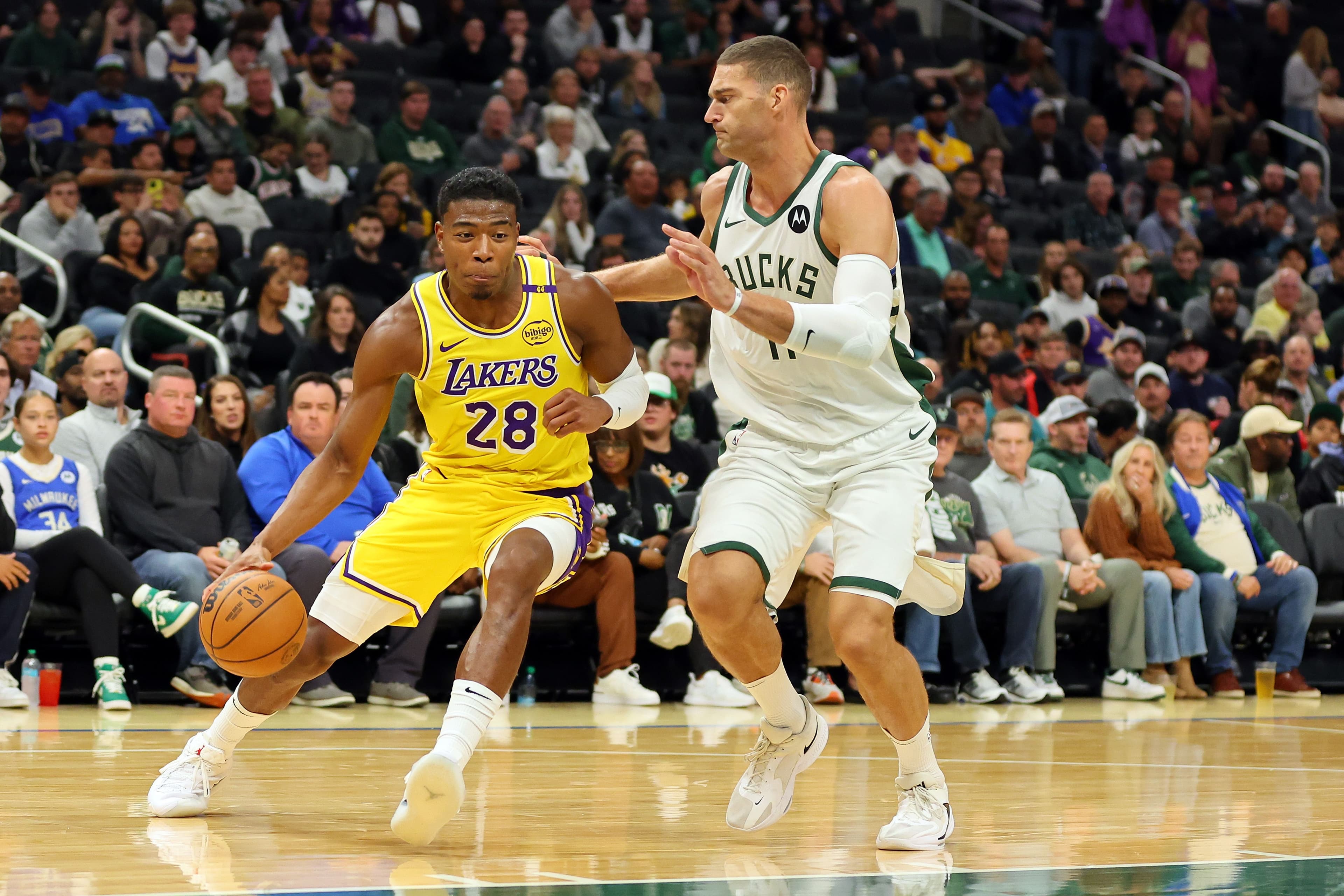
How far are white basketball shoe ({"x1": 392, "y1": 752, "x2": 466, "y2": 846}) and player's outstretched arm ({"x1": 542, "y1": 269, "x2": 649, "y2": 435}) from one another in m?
0.94

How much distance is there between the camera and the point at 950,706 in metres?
8.30

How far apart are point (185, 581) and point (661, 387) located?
Result: 2.50 metres

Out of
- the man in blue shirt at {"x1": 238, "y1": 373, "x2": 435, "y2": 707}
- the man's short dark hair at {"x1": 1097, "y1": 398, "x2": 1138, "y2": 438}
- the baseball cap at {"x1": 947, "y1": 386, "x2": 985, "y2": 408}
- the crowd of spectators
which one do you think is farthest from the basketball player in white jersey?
the man's short dark hair at {"x1": 1097, "y1": 398, "x2": 1138, "y2": 438}

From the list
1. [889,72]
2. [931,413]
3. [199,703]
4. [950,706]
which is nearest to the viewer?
[931,413]

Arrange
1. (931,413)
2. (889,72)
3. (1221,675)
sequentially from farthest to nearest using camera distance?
(889,72), (1221,675), (931,413)

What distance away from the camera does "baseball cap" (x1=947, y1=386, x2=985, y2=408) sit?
30.2ft

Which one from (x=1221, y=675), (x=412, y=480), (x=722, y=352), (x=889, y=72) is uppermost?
(x=889, y=72)

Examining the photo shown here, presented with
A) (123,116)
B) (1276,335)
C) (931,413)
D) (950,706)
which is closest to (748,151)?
(931,413)

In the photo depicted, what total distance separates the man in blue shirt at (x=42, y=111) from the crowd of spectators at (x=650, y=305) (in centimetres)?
2

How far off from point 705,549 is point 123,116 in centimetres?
851

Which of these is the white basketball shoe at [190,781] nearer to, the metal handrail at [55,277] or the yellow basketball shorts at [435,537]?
the yellow basketball shorts at [435,537]

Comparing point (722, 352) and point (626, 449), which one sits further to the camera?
point (626, 449)

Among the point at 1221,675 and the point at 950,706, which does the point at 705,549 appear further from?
the point at 1221,675

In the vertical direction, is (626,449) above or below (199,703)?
above
